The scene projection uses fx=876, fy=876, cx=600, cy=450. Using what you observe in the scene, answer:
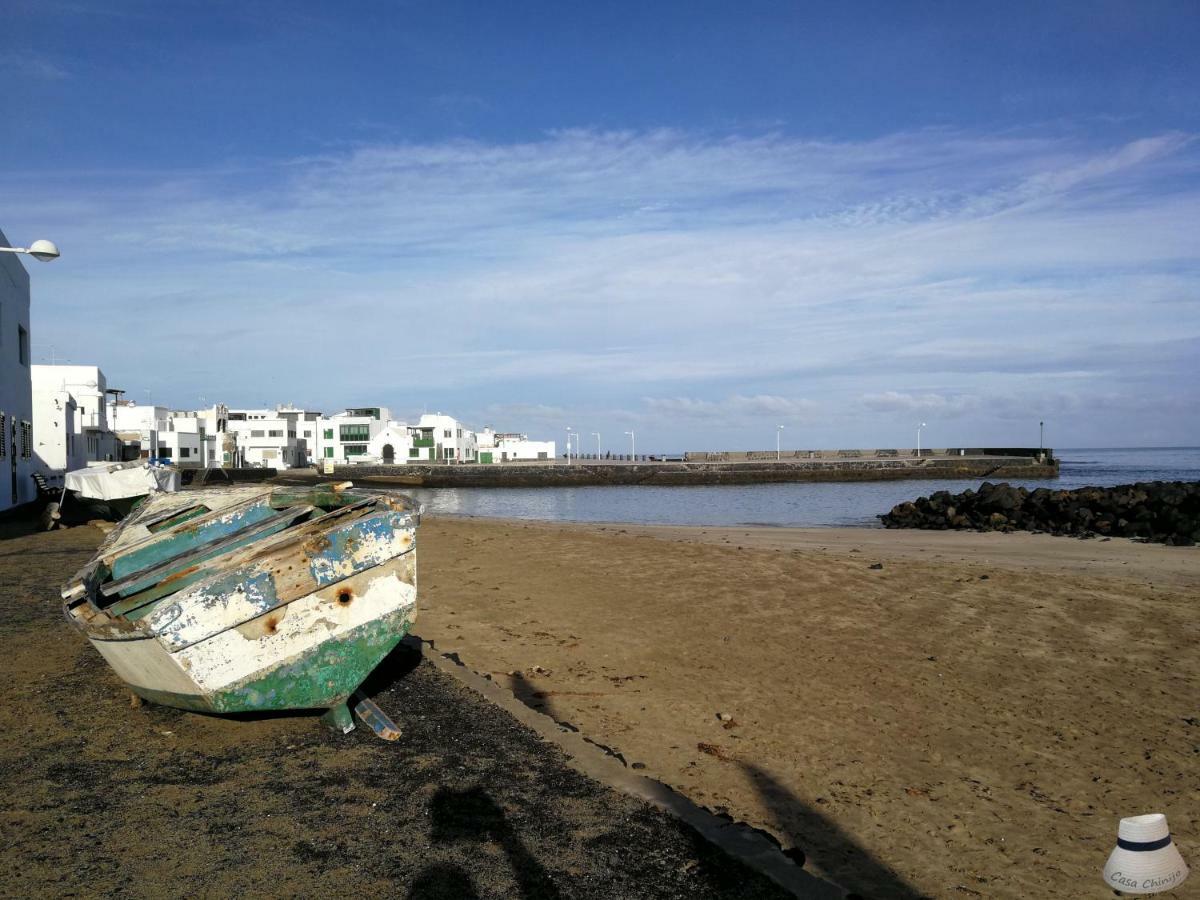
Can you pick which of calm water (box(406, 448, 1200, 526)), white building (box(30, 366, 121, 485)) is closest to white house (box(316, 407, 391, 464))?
calm water (box(406, 448, 1200, 526))

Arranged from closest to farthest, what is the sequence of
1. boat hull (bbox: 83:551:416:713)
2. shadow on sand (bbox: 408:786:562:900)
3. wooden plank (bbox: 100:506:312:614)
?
shadow on sand (bbox: 408:786:562:900) < boat hull (bbox: 83:551:416:713) < wooden plank (bbox: 100:506:312:614)

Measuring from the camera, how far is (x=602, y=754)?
4965mm

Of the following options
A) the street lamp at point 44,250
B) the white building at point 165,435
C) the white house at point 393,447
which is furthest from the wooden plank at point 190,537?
the white house at point 393,447

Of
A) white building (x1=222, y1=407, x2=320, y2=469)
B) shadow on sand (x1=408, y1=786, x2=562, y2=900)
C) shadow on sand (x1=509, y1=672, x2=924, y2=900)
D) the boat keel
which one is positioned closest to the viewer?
shadow on sand (x1=408, y1=786, x2=562, y2=900)

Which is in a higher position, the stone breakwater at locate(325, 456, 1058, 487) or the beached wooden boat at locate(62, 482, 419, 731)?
the beached wooden boat at locate(62, 482, 419, 731)

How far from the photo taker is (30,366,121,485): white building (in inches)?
1281

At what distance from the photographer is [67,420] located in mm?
33969

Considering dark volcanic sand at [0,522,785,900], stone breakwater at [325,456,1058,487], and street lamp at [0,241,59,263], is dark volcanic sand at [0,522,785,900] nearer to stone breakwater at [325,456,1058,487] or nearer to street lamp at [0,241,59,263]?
street lamp at [0,241,59,263]

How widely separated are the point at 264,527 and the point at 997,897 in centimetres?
550

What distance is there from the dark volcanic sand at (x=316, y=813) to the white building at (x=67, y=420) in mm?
29571

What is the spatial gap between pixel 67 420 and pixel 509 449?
3287 inches

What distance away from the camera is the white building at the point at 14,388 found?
75.7 feet

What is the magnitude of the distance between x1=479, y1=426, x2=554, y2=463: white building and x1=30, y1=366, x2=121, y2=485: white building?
54.7 metres

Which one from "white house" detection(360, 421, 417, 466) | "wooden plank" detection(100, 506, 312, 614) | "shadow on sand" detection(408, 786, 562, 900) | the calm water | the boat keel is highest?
"white house" detection(360, 421, 417, 466)
